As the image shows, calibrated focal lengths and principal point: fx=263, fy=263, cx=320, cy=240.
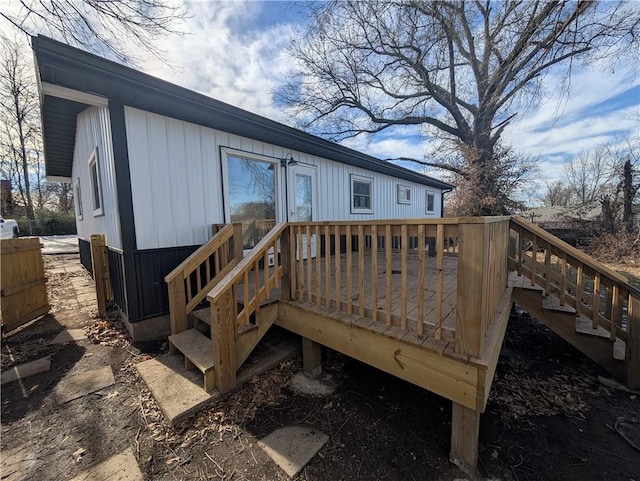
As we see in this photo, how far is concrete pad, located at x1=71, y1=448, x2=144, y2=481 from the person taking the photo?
1708mm

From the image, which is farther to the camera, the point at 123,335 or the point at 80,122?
the point at 80,122

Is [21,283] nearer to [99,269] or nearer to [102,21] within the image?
[99,269]

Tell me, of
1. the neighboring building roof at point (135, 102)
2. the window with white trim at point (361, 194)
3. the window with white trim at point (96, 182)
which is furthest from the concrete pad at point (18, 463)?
the window with white trim at point (361, 194)

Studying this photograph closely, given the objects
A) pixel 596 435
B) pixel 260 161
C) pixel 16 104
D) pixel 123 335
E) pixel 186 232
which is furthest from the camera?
pixel 16 104

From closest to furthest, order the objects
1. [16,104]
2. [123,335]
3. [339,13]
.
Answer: [123,335] < [339,13] < [16,104]

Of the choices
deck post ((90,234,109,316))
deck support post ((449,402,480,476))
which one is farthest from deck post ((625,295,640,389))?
deck post ((90,234,109,316))

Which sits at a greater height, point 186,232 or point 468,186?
point 468,186

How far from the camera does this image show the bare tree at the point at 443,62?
4734 mm

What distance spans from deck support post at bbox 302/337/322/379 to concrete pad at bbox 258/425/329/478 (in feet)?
2.40

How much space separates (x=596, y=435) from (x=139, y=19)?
6.92 meters

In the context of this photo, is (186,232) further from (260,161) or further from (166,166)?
(260,161)

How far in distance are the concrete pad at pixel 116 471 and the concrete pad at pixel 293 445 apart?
0.83m

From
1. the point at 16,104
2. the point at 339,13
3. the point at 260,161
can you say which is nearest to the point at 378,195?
the point at 260,161

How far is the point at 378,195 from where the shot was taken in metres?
7.98
